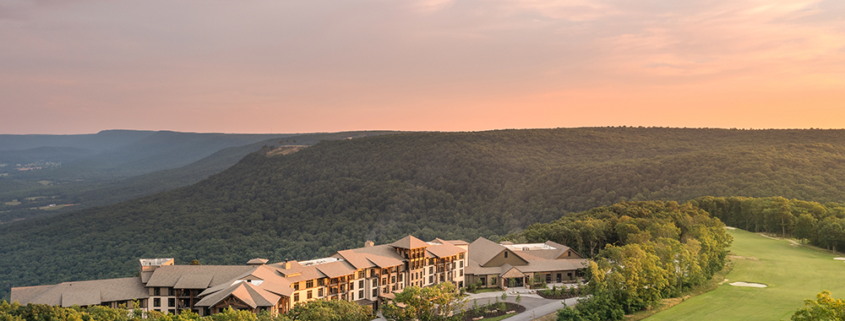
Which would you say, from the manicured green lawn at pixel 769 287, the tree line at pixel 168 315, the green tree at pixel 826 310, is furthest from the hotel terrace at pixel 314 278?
the green tree at pixel 826 310

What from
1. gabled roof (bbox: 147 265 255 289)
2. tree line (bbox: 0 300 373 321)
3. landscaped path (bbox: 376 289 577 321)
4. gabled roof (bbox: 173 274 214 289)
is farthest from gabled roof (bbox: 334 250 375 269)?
tree line (bbox: 0 300 373 321)

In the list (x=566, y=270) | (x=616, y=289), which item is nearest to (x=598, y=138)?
(x=566, y=270)

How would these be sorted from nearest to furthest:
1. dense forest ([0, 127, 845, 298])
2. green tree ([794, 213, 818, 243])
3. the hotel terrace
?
the hotel terrace
green tree ([794, 213, 818, 243])
dense forest ([0, 127, 845, 298])

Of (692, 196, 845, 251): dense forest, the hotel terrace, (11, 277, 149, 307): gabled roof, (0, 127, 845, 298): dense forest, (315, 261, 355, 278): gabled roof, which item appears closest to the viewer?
the hotel terrace

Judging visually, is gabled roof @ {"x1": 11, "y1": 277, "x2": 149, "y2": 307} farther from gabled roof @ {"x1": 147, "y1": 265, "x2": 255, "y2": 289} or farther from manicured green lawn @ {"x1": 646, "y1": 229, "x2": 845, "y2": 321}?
manicured green lawn @ {"x1": 646, "y1": 229, "x2": 845, "y2": 321}

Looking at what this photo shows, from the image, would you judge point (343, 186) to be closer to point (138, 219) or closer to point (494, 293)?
point (138, 219)

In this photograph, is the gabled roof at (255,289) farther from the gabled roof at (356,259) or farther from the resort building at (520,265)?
the resort building at (520,265)
